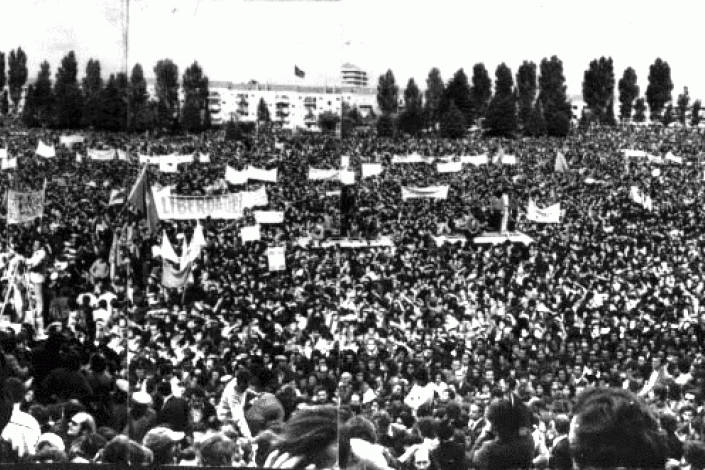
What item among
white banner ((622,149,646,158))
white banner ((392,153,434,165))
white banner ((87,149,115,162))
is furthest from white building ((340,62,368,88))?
white banner ((87,149,115,162))

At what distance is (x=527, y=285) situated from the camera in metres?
12.4

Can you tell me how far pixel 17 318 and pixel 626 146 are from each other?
9.86 m

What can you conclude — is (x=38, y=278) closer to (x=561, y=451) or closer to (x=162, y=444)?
(x=162, y=444)

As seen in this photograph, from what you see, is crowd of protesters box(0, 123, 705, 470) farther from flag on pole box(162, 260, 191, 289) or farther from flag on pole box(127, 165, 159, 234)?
flag on pole box(127, 165, 159, 234)

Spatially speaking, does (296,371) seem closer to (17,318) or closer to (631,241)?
(17,318)

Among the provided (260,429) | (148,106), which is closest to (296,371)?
(260,429)

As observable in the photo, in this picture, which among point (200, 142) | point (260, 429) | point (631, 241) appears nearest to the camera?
point (260, 429)

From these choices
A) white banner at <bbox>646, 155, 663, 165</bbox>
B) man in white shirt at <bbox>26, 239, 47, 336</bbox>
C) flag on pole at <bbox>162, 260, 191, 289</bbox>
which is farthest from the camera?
white banner at <bbox>646, 155, 663, 165</bbox>

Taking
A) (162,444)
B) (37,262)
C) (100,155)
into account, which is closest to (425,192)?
(37,262)

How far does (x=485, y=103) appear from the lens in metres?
17.4

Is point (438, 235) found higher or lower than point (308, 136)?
lower

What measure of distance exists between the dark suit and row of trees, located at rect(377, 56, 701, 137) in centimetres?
715

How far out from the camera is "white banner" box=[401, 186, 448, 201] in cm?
1550

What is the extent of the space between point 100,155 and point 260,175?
16.5 ft
